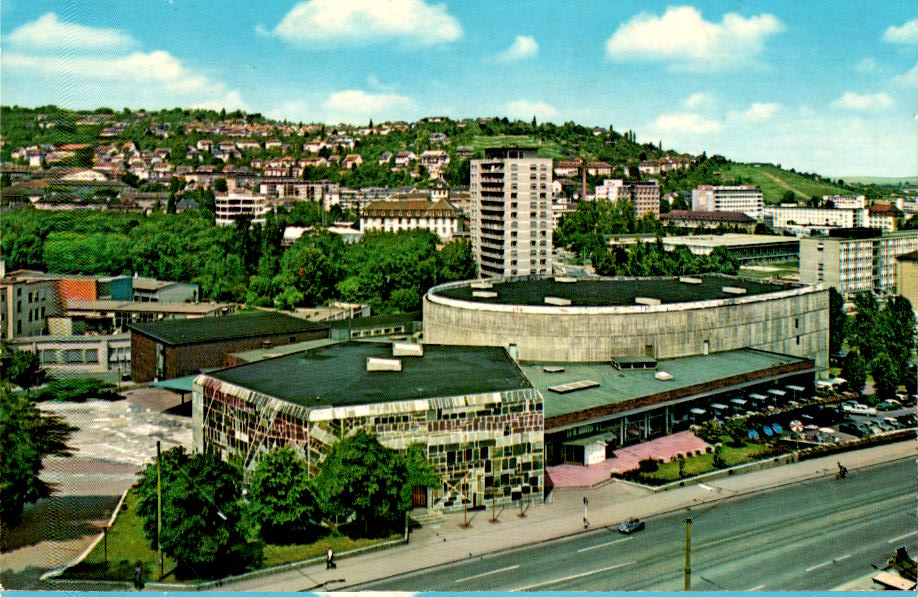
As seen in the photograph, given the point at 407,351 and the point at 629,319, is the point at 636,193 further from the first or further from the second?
the point at 407,351

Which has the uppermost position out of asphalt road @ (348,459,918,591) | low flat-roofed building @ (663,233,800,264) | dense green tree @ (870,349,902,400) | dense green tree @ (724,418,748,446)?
low flat-roofed building @ (663,233,800,264)

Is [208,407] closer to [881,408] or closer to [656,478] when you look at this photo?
[656,478]

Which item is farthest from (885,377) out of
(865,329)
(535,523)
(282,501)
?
(282,501)

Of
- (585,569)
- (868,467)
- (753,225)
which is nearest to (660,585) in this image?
(585,569)

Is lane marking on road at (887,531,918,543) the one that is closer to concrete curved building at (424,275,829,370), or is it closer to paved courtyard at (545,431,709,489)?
paved courtyard at (545,431,709,489)

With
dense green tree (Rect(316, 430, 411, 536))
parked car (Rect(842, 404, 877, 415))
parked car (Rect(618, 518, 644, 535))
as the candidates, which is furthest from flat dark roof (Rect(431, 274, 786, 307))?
dense green tree (Rect(316, 430, 411, 536))

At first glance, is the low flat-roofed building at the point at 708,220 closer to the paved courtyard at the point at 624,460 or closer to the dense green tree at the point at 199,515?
the paved courtyard at the point at 624,460
